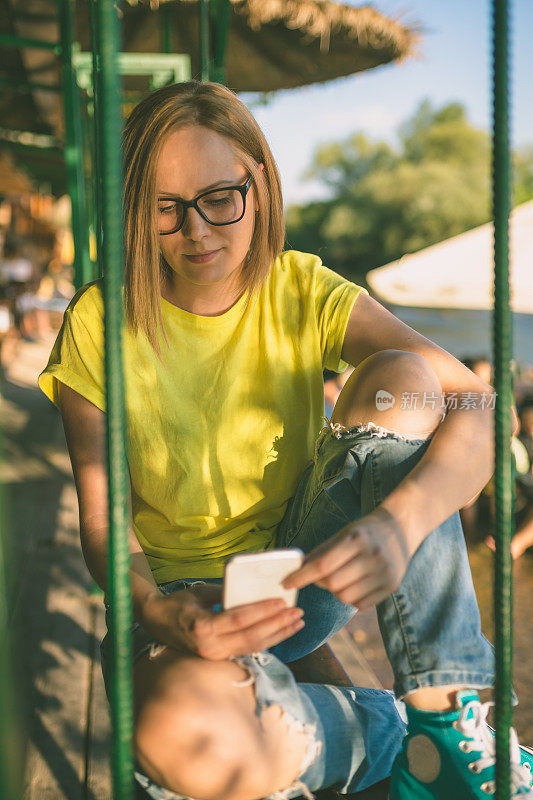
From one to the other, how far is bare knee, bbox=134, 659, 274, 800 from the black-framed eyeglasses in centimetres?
78

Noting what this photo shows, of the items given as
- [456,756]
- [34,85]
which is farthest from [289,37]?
[456,756]

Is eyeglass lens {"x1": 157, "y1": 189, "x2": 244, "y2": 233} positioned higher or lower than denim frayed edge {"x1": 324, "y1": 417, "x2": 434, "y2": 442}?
higher

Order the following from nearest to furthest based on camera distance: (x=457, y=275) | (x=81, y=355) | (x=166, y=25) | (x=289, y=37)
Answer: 1. (x=81, y=355)
2. (x=166, y=25)
3. (x=289, y=37)
4. (x=457, y=275)

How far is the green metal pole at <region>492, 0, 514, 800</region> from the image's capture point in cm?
84

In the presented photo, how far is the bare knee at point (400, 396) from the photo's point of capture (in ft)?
3.60

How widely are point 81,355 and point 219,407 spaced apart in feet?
0.96

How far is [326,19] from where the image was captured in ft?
10.8

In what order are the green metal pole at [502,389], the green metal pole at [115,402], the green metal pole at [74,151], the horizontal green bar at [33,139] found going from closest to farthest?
the green metal pole at [115,402] → the green metal pole at [502,389] → the green metal pole at [74,151] → the horizontal green bar at [33,139]

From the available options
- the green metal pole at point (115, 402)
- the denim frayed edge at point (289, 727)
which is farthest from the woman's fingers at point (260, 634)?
the green metal pole at point (115, 402)

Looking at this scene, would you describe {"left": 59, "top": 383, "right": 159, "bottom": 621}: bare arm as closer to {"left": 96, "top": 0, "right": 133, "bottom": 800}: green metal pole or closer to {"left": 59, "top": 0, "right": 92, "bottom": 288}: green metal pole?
{"left": 96, "top": 0, "right": 133, "bottom": 800}: green metal pole

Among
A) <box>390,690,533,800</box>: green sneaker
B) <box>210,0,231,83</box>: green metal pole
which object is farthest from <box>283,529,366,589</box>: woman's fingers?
<box>210,0,231,83</box>: green metal pole

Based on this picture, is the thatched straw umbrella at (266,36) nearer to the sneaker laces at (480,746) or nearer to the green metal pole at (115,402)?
the green metal pole at (115,402)

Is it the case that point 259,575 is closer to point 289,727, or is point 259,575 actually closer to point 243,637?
point 243,637

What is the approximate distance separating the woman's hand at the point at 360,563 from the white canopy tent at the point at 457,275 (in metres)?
5.62
